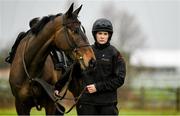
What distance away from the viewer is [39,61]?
25.6ft

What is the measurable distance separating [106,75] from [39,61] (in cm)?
127

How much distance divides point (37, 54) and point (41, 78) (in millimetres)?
333

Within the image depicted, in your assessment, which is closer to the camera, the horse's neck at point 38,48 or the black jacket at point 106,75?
the black jacket at point 106,75

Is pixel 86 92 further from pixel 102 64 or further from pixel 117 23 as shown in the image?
pixel 117 23

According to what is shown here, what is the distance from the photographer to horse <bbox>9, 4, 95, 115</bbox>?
736cm

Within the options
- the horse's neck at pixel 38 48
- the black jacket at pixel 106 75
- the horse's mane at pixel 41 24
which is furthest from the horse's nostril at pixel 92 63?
the horse's mane at pixel 41 24

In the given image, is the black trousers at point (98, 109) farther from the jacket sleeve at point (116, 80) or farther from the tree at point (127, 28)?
the tree at point (127, 28)

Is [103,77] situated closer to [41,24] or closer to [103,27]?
[103,27]

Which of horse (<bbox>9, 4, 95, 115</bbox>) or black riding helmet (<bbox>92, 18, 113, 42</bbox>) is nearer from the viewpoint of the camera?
black riding helmet (<bbox>92, 18, 113, 42</bbox>)

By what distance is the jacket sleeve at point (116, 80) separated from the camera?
6840 millimetres

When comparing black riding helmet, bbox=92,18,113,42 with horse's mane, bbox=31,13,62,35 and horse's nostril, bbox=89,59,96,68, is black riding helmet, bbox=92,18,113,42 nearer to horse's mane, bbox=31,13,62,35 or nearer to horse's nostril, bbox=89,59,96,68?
horse's nostril, bbox=89,59,96,68

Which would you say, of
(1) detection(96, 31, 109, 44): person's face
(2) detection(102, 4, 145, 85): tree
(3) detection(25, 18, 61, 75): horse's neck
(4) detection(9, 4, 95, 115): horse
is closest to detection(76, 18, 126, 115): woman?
(1) detection(96, 31, 109, 44): person's face

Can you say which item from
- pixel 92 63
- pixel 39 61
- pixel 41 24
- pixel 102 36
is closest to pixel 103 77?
pixel 92 63

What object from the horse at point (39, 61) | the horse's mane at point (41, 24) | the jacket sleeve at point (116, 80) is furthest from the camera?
the horse's mane at point (41, 24)
